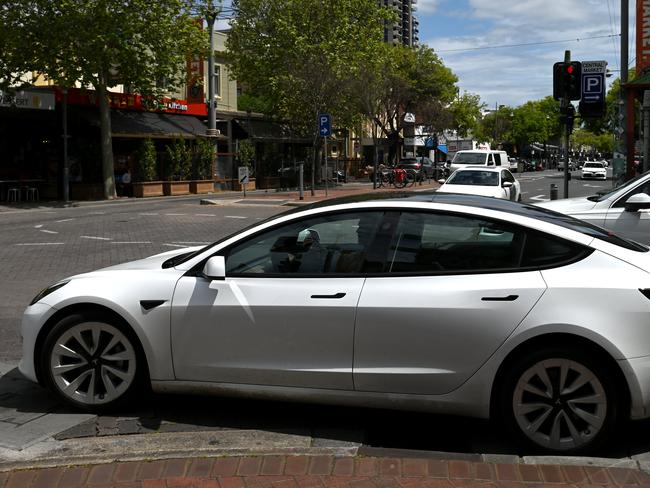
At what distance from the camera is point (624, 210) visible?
8.24m

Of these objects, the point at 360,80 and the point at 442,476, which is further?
the point at 360,80

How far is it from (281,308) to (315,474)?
102 cm

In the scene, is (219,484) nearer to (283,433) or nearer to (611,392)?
(283,433)

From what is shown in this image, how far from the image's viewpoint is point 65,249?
1373cm

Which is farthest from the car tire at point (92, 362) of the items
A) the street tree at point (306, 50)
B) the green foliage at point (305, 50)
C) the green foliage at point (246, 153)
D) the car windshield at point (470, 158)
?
the green foliage at point (246, 153)

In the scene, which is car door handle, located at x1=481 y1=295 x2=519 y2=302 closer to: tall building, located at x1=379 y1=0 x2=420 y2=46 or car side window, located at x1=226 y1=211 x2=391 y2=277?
car side window, located at x1=226 y1=211 x2=391 y2=277

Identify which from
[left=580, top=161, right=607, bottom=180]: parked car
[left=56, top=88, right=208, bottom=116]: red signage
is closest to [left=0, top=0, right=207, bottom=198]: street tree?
[left=56, top=88, right=208, bottom=116]: red signage

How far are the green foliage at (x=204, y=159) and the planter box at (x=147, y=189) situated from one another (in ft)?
10.0

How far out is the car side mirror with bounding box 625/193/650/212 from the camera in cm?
784

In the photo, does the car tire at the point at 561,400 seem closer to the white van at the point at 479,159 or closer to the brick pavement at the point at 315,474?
the brick pavement at the point at 315,474

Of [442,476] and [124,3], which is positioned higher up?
[124,3]

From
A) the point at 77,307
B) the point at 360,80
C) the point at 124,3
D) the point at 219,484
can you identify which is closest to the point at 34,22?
the point at 124,3

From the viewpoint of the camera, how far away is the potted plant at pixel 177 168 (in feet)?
113

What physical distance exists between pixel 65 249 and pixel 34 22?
15732mm
